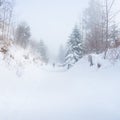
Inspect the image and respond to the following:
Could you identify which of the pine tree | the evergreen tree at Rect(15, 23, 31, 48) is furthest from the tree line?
the evergreen tree at Rect(15, 23, 31, 48)

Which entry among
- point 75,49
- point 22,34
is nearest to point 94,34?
point 75,49

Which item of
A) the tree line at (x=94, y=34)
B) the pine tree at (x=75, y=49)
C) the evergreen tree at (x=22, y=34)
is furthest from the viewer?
the evergreen tree at (x=22, y=34)

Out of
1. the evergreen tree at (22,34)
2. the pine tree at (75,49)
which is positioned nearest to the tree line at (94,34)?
the pine tree at (75,49)

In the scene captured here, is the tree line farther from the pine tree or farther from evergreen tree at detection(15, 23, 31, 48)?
evergreen tree at detection(15, 23, 31, 48)

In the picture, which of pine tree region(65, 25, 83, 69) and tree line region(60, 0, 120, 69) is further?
pine tree region(65, 25, 83, 69)

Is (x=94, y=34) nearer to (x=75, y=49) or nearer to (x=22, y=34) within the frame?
(x=75, y=49)

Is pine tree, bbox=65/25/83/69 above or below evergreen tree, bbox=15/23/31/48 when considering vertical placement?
below

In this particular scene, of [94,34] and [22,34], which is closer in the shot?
[94,34]

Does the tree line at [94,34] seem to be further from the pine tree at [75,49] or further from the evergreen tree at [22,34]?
the evergreen tree at [22,34]

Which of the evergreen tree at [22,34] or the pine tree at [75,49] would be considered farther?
the evergreen tree at [22,34]

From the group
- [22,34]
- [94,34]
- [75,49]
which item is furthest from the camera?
[22,34]

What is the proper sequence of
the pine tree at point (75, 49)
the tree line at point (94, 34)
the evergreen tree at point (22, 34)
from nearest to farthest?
the tree line at point (94, 34) → the pine tree at point (75, 49) → the evergreen tree at point (22, 34)

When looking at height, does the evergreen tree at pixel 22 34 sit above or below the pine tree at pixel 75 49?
above

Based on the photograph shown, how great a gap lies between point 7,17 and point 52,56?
75068mm
